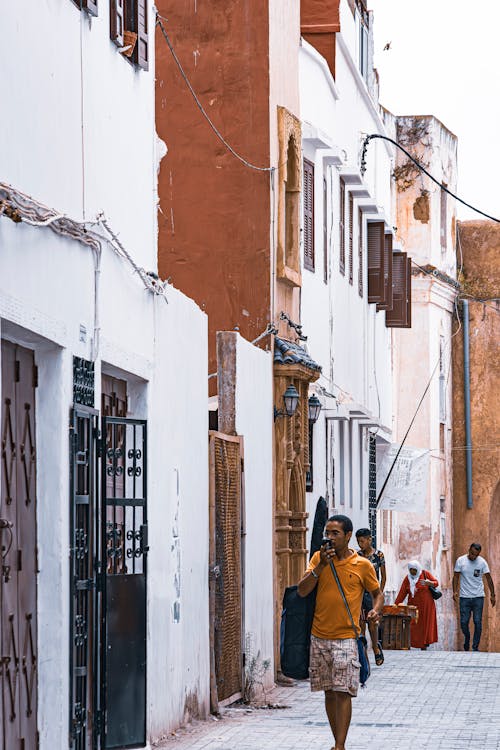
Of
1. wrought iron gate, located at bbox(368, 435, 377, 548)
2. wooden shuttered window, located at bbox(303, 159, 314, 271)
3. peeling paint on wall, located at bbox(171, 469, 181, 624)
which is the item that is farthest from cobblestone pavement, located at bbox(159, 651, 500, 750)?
wrought iron gate, located at bbox(368, 435, 377, 548)

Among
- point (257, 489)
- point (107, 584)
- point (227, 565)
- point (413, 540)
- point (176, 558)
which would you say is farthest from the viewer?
point (413, 540)

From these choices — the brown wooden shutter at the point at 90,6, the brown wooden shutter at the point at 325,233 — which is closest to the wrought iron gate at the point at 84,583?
the brown wooden shutter at the point at 90,6

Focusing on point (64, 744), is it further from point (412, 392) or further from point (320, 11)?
point (412, 392)

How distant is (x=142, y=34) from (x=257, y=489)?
598cm

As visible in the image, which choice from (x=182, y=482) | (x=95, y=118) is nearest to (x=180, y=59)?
(x=182, y=482)

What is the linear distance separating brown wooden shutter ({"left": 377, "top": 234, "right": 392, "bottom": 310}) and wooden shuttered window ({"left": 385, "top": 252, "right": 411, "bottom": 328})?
135 centimetres

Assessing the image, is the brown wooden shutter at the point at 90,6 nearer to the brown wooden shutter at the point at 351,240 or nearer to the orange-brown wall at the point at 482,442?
the brown wooden shutter at the point at 351,240

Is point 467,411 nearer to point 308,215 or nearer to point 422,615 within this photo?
point 422,615

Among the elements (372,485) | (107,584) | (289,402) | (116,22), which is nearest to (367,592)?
(107,584)

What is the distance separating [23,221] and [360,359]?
59.7 ft

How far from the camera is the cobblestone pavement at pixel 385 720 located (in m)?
12.0

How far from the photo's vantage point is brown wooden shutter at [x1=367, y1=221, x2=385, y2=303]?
26953 millimetres

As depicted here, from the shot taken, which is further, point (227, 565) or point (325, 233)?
point (325, 233)

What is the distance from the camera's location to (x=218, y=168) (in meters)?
18.0
